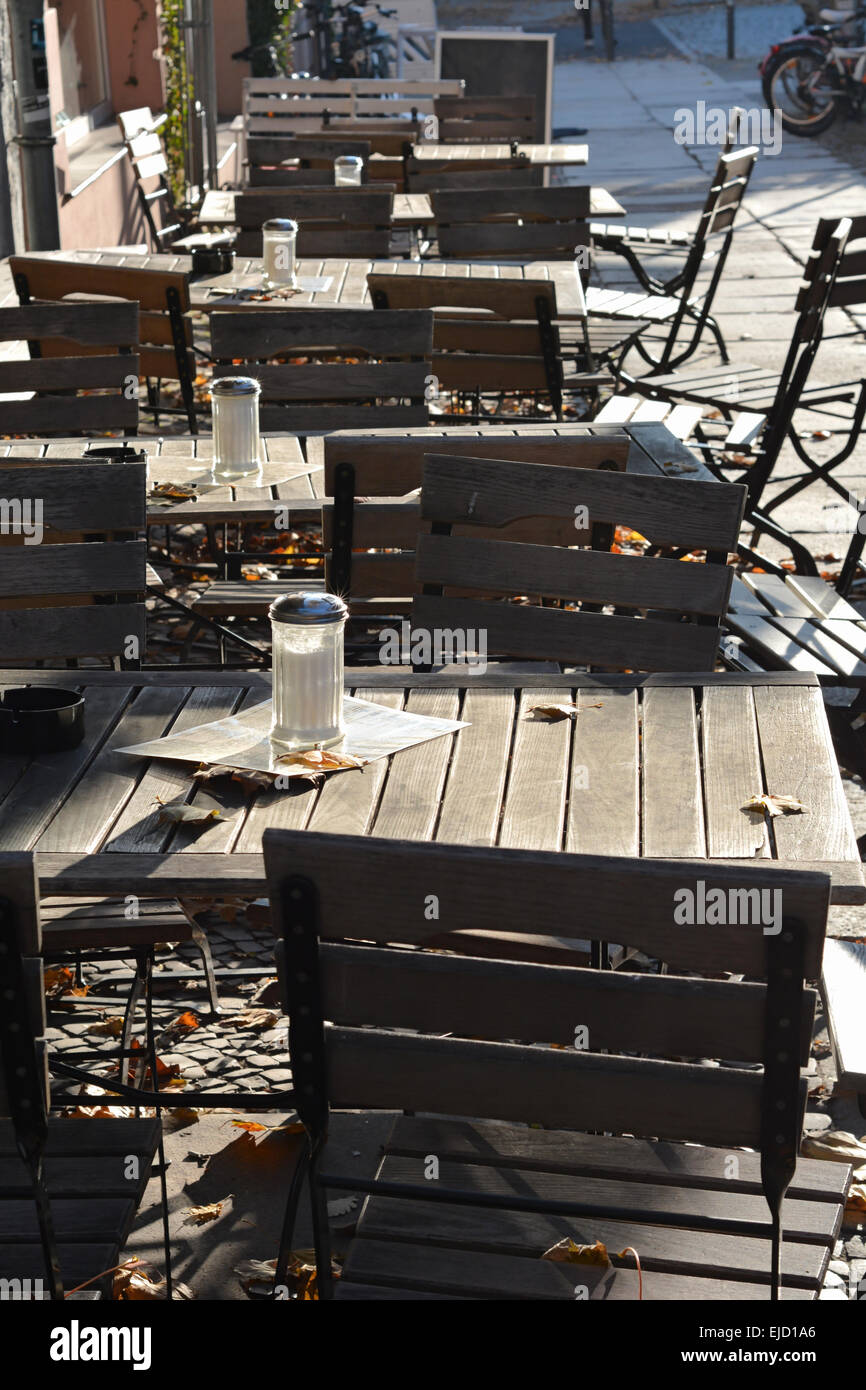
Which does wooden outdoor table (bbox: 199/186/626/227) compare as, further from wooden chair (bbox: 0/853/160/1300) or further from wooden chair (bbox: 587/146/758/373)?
wooden chair (bbox: 0/853/160/1300)

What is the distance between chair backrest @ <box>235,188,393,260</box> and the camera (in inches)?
314

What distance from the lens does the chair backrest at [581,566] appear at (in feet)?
11.3

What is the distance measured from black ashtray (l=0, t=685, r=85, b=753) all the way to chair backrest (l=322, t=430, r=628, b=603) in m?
1.42

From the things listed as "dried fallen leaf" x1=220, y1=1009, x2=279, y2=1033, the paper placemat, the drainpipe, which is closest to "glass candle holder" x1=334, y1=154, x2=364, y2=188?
the drainpipe

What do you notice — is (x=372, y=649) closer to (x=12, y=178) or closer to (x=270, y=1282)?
(x=270, y=1282)

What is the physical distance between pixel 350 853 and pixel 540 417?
650cm

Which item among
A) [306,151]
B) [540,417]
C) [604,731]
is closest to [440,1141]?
[604,731]

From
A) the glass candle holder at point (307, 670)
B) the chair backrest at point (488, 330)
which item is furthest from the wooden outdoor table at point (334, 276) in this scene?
the glass candle holder at point (307, 670)

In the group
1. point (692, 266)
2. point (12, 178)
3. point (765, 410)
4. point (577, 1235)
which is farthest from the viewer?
point (12, 178)

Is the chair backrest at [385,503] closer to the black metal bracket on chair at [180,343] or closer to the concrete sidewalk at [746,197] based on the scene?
the black metal bracket on chair at [180,343]

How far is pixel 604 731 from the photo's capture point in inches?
113

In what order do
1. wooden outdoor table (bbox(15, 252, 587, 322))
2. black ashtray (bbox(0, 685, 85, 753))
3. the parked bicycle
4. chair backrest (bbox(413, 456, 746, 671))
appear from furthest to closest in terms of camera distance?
the parked bicycle
wooden outdoor table (bbox(15, 252, 587, 322))
chair backrest (bbox(413, 456, 746, 671))
black ashtray (bbox(0, 685, 85, 753))

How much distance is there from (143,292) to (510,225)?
84.5 inches

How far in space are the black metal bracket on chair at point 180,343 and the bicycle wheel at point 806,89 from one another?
16.2 m
